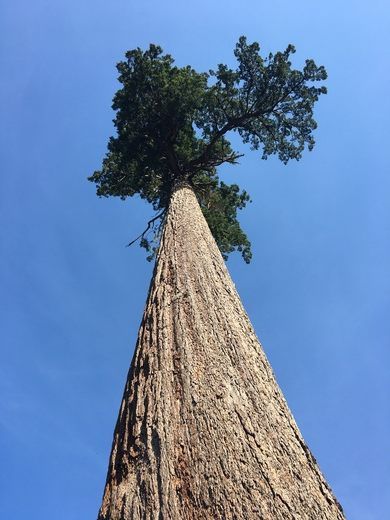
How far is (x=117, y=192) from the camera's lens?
47.0ft

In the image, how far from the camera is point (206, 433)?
137 inches

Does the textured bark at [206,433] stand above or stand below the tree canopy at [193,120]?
below

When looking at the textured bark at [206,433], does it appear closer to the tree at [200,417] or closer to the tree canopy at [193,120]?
the tree at [200,417]

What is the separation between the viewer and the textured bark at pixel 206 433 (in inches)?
120

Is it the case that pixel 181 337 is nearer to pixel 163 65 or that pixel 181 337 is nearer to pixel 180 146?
pixel 180 146

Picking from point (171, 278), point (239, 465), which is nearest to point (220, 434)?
point (239, 465)

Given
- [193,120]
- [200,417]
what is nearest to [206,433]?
[200,417]

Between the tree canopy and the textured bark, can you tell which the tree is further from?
the tree canopy

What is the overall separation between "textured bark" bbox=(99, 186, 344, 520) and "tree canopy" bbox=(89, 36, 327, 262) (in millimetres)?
7661

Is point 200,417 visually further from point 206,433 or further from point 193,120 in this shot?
point 193,120

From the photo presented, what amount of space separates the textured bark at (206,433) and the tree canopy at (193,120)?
302 inches

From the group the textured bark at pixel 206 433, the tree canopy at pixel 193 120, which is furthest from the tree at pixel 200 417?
the tree canopy at pixel 193 120

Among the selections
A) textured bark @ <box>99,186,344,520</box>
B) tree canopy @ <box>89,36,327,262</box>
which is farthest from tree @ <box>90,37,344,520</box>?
tree canopy @ <box>89,36,327,262</box>

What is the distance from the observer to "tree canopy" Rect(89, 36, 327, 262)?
1298 cm
